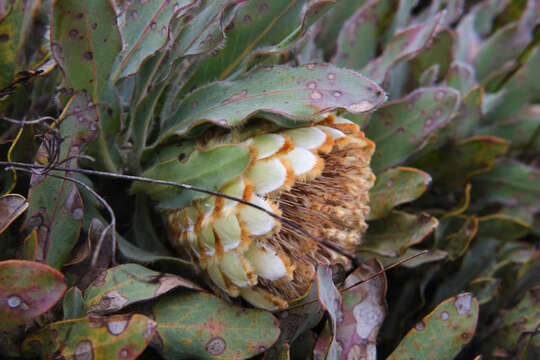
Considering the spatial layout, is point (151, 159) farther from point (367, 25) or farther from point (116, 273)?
point (367, 25)

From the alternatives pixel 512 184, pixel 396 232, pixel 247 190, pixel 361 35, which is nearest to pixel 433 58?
pixel 361 35

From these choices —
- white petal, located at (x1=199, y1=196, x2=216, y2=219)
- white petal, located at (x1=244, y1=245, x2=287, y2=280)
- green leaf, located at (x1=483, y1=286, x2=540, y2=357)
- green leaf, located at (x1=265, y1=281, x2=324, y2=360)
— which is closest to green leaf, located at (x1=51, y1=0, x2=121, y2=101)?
white petal, located at (x1=199, y1=196, x2=216, y2=219)

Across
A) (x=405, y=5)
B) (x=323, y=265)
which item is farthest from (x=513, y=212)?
(x=323, y=265)

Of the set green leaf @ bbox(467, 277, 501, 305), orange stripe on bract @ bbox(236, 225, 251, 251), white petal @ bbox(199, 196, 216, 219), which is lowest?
green leaf @ bbox(467, 277, 501, 305)

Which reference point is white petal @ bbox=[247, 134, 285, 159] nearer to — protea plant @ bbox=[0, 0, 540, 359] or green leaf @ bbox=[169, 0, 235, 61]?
protea plant @ bbox=[0, 0, 540, 359]

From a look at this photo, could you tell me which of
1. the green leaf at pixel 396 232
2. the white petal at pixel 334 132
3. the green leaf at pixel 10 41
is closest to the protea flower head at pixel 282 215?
the white petal at pixel 334 132

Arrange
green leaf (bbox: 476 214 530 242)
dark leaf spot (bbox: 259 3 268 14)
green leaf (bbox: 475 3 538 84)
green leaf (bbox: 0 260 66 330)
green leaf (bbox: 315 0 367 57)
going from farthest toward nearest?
green leaf (bbox: 475 3 538 84)
green leaf (bbox: 315 0 367 57)
green leaf (bbox: 476 214 530 242)
dark leaf spot (bbox: 259 3 268 14)
green leaf (bbox: 0 260 66 330)

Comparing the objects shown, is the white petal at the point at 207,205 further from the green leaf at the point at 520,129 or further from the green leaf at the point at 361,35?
the green leaf at the point at 520,129
